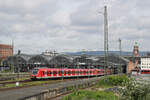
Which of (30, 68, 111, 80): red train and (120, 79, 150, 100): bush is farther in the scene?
(30, 68, 111, 80): red train

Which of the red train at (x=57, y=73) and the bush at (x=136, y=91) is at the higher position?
the bush at (x=136, y=91)

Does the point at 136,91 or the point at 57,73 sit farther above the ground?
the point at 136,91

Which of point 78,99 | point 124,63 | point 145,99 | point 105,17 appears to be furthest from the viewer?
point 124,63

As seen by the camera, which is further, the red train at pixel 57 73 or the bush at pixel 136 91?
the red train at pixel 57 73

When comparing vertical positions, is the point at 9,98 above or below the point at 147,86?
below

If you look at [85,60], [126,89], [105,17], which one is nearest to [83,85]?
[105,17]

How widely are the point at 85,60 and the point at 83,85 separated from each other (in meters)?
64.0

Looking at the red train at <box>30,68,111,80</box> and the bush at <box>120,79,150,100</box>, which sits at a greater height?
the bush at <box>120,79,150,100</box>

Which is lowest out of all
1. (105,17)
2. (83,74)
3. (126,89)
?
(83,74)

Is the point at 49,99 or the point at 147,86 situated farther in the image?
the point at 49,99

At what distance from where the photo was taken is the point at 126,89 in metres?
13.4

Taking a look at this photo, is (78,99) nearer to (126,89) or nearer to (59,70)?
(126,89)

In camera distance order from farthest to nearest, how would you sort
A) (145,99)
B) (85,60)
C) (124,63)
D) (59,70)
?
(124,63) < (85,60) < (59,70) < (145,99)

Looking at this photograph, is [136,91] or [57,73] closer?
[136,91]
